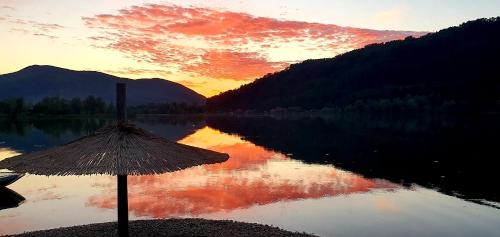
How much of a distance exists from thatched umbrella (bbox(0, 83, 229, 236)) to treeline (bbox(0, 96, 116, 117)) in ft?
508

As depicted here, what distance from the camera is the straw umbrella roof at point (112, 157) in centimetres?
1067

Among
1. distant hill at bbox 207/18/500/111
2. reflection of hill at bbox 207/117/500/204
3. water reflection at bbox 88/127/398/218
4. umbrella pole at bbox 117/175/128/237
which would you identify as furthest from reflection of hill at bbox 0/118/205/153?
distant hill at bbox 207/18/500/111

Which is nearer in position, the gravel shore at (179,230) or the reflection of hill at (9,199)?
the gravel shore at (179,230)

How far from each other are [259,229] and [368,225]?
224 inches

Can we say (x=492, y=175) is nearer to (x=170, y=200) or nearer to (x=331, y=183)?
(x=331, y=183)

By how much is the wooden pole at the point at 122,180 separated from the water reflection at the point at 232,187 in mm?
8392

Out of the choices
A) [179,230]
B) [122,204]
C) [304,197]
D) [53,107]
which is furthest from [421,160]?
[53,107]

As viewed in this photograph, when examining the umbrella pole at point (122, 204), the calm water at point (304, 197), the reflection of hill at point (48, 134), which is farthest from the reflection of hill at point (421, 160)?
the reflection of hill at point (48, 134)

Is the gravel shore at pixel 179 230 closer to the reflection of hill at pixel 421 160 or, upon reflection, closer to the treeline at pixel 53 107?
the reflection of hill at pixel 421 160

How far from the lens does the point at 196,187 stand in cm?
2738

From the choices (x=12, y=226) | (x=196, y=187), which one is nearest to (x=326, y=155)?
(x=196, y=187)

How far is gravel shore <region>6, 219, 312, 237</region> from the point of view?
14.3m

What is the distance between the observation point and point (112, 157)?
1079 cm

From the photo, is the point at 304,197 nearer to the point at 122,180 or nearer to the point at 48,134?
the point at 122,180
